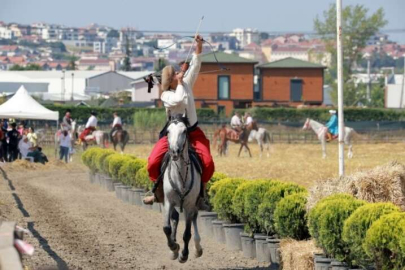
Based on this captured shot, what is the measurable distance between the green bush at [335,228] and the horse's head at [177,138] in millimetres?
2145

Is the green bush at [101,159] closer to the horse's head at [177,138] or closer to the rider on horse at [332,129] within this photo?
the rider on horse at [332,129]

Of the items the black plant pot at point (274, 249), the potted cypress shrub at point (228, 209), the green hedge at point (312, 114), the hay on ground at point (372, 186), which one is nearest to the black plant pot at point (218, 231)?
the potted cypress shrub at point (228, 209)

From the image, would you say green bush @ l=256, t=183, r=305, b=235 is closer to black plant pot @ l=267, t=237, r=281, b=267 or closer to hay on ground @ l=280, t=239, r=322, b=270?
black plant pot @ l=267, t=237, r=281, b=267

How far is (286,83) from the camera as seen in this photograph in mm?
84938

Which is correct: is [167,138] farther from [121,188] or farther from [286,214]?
[121,188]

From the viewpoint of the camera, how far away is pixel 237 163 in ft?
120

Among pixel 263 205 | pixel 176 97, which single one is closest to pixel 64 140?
pixel 263 205

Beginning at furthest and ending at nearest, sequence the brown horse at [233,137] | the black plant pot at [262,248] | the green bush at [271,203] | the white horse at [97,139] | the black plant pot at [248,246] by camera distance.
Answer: the white horse at [97,139], the brown horse at [233,137], the black plant pot at [248,246], the black plant pot at [262,248], the green bush at [271,203]

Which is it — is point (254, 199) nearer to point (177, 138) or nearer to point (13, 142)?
point (177, 138)

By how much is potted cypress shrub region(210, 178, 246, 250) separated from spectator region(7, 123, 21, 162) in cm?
2471

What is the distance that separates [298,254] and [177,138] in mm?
2116

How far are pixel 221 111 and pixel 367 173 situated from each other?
63.1m

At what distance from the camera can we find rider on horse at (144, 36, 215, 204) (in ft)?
45.3

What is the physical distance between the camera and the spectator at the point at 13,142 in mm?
40344
